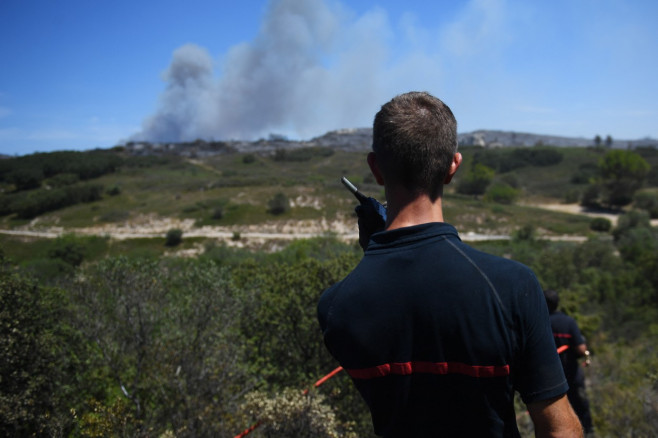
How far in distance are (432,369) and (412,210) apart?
489 mm

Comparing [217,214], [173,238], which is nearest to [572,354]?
[173,238]

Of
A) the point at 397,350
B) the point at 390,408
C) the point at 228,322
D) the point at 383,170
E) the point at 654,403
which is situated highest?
the point at 383,170

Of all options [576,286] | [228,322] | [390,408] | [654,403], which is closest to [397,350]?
[390,408]

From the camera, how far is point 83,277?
8320 mm

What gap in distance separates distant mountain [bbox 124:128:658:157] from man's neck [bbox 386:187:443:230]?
286 ft

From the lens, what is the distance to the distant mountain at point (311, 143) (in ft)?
338

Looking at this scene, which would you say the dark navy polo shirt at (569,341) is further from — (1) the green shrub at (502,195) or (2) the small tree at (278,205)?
(1) the green shrub at (502,195)

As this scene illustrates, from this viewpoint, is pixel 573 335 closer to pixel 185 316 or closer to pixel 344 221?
pixel 185 316

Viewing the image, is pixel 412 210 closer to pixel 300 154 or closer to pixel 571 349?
pixel 571 349

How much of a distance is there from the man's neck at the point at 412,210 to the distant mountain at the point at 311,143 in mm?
87267

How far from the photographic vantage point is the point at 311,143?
120312 mm

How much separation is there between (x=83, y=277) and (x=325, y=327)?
8.19m

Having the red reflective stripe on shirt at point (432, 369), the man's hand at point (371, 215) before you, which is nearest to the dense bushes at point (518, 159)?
the man's hand at point (371, 215)

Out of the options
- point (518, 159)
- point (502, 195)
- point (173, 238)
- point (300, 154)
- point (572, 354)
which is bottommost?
point (173, 238)
